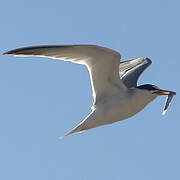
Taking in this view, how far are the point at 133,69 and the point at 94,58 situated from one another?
3.25 metres

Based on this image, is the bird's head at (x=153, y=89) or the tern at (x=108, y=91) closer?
the tern at (x=108, y=91)

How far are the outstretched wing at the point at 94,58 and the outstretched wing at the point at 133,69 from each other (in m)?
1.16

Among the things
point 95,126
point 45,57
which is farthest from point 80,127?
point 45,57

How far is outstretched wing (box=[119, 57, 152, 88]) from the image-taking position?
15.8 metres

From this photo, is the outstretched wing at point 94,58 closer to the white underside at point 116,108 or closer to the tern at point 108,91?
the tern at point 108,91

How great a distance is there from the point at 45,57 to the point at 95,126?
2240mm

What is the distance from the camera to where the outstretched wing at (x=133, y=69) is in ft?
52.0

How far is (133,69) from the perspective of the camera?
664 inches

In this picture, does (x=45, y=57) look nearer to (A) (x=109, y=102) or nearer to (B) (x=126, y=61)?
(A) (x=109, y=102)

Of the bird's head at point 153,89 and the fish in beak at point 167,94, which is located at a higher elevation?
the bird's head at point 153,89

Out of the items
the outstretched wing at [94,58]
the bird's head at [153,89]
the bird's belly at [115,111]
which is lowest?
the bird's belly at [115,111]

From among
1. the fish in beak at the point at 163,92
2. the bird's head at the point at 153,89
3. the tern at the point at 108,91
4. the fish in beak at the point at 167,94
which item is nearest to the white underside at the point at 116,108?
the tern at the point at 108,91

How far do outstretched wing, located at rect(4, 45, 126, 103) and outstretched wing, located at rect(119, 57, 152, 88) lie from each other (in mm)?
1163

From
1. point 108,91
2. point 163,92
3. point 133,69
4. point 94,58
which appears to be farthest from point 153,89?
point 133,69
